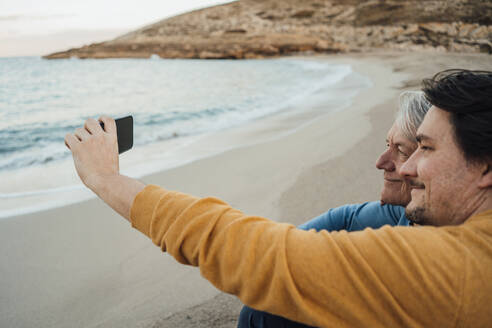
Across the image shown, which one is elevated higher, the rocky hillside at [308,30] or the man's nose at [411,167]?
the rocky hillside at [308,30]

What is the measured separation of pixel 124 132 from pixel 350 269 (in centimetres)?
83

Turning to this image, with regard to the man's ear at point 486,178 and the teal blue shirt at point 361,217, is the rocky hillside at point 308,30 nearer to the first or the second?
the teal blue shirt at point 361,217

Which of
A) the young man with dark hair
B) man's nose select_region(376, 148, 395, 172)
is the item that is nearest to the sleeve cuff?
the young man with dark hair

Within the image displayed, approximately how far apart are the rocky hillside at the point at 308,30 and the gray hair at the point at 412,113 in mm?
17860

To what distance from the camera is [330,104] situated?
798 cm

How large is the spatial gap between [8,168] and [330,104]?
6332mm

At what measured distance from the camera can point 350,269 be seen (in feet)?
2.28

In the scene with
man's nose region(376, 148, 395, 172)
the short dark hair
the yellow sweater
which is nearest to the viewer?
the yellow sweater

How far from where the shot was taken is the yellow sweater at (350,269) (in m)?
0.66

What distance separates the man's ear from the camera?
814 mm

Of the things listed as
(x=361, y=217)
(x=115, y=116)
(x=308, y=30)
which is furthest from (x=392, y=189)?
(x=308, y=30)

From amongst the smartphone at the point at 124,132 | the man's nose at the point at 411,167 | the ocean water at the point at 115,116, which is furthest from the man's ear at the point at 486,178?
the ocean water at the point at 115,116

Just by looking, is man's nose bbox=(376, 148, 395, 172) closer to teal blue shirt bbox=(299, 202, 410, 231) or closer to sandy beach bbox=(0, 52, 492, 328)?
teal blue shirt bbox=(299, 202, 410, 231)

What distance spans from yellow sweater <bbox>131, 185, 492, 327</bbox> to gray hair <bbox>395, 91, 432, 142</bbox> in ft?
2.08
